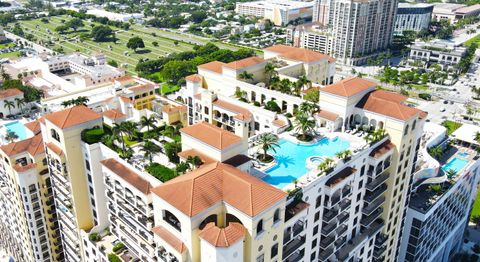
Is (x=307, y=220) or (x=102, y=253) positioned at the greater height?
(x=307, y=220)

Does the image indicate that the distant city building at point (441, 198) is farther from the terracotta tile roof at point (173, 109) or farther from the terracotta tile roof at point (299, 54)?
the terracotta tile roof at point (173, 109)

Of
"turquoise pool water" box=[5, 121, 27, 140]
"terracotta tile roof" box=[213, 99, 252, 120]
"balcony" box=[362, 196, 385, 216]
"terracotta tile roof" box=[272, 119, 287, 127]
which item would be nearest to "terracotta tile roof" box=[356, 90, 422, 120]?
"terracotta tile roof" box=[272, 119, 287, 127]

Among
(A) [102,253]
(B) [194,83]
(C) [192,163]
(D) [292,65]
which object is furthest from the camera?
(D) [292,65]

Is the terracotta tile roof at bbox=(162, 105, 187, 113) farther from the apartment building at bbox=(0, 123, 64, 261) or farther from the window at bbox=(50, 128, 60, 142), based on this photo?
the window at bbox=(50, 128, 60, 142)

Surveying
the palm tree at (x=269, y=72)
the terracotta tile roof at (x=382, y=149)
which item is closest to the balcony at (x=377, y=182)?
the terracotta tile roof at (x=382, y=149)

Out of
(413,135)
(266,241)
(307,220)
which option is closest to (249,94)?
(413,135)

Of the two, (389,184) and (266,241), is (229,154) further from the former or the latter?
(389,184)

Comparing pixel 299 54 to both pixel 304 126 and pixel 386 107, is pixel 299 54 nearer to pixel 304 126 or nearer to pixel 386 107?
pixel 386 107
